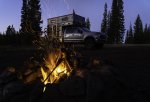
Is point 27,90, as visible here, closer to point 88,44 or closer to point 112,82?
point 112,82

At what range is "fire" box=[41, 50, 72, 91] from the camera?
7.94 metres

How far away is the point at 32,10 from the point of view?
269ft

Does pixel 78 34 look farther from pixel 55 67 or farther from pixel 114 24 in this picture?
pixel 114 24

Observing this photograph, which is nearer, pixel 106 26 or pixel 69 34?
pixel 69 34

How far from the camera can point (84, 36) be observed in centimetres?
3312

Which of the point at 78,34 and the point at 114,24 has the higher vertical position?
the point at 114,24

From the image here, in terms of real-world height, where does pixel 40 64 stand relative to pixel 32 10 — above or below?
below

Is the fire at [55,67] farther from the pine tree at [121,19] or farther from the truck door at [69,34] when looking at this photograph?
the pine tree at [121,19]

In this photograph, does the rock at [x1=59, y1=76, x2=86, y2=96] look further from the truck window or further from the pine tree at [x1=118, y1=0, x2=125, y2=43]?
the pine tree at [x1=118, y1=0, x2=125, y2=43]

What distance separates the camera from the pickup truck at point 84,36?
32.8 meters

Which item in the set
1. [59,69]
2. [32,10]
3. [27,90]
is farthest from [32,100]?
[32,10]

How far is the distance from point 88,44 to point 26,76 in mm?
25094

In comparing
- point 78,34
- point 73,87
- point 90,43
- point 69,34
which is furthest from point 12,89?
point 69,34

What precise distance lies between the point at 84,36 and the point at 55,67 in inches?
999
